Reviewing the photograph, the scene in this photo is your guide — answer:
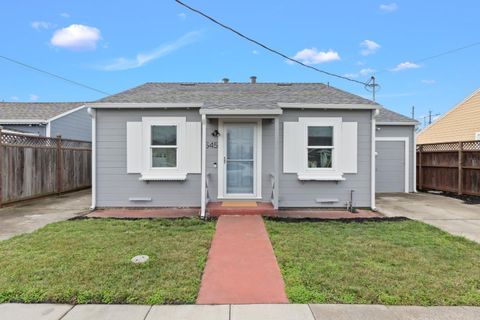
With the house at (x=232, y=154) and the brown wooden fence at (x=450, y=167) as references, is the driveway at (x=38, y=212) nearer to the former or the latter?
the house at (x=232, y=154)

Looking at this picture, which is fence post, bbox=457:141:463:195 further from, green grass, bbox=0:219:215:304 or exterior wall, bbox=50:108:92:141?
exterior wall, bbox=50:108:92:141

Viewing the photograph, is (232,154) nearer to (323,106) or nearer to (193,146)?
(193,146)

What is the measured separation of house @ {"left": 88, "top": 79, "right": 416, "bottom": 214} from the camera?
27.9ft

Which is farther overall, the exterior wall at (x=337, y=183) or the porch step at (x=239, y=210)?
the exterior wall at (x=337, y=183)

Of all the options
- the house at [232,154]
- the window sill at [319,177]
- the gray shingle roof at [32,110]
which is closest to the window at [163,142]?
the house at [232,154]

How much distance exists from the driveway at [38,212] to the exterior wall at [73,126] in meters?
5.49

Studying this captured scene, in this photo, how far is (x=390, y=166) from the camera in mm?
12992

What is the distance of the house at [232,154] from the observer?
27.9 feet

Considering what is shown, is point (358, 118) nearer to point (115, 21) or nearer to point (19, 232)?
point (19, 232)

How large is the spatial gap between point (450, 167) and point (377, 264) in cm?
962

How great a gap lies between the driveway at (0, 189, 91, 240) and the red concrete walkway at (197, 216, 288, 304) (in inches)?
157

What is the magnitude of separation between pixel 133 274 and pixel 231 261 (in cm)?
136

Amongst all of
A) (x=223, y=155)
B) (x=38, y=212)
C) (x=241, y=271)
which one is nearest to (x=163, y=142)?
(x=223, y=155)

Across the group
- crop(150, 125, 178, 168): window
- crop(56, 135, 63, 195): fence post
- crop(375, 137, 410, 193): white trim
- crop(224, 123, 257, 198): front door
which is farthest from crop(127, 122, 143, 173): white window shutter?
crop(375, 137, 410, 193): white trim
